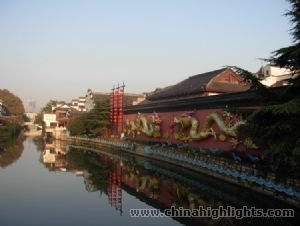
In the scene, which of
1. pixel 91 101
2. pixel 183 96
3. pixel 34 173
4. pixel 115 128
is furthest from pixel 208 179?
pixel 91 101

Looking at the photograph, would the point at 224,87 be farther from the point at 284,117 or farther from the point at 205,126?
the point at 284,117

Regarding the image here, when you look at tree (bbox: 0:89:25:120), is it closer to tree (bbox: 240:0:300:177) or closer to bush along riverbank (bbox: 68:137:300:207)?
bush along riverbank (bbox: 68:137:300:207)

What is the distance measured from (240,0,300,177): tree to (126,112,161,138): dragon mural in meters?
16.3

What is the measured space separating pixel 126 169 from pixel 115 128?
1667cm

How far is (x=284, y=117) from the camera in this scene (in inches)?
341

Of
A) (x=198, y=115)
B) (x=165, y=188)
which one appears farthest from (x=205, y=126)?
(x=165, y=188)

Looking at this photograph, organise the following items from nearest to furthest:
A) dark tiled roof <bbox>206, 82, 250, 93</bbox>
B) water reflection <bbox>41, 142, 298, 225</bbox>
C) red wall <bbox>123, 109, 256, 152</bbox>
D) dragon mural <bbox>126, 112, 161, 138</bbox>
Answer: water reflection <bbox>41, 142, 298, 225</bbox>, red wall <bbox>123, 109, 256, 152</bbox>, dragon mural <bbox>126, 112, 161, 138</bbox>, dark tiled roof <bbox>206, 82, 250, 93</bbox>

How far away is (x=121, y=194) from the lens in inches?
524

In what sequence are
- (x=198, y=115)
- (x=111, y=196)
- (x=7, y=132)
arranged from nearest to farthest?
(x=111, y=196)
(x=198, y=115)
(x=7, y=132)

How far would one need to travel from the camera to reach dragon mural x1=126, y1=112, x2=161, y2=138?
26298 millimetres

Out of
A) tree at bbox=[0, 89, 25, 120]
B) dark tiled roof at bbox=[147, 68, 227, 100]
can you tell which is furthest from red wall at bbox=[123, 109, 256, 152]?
tree at bbox=[0, 89, 25, 120]

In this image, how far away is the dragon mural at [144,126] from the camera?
26.3m

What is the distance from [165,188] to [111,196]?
88.8 inches

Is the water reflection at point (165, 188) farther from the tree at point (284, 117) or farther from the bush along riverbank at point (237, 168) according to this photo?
the tree at point (284, 117)
